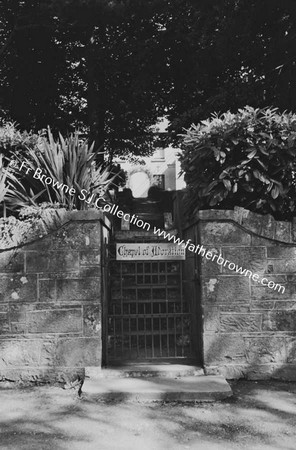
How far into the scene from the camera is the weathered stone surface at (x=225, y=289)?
5.44 m

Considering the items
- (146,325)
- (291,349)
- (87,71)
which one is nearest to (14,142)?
(146,325)

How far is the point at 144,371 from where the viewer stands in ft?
17.1

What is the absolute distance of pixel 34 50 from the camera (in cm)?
1758

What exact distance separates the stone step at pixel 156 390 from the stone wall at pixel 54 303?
0.46 m

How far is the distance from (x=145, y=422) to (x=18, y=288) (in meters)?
2.14

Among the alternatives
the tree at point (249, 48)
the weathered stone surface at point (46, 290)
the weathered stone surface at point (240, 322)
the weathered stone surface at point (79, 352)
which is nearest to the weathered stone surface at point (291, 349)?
the weathered stone surface at point (240, 322)

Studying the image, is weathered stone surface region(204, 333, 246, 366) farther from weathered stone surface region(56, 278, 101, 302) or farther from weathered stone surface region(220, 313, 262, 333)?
weathered stone surface region(56, 278, 101, 302)

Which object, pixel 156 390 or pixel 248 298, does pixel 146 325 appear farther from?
pixel 248 298

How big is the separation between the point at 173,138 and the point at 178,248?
31.5ft

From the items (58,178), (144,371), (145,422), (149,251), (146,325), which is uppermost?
(58,178)

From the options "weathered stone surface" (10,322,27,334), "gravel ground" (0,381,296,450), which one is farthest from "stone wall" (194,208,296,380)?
"weathered stone surface" (10,322,27,334)

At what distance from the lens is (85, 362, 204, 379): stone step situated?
17.1ft

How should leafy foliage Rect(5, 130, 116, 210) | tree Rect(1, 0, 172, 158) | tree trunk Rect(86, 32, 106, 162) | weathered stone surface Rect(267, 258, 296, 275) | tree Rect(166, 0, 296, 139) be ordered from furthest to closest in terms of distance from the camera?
1. tree trunk Rect(86, 32, 106, 162)
2. tree Rect(1, 0, 172, 158)
3. tree Rect(166, 0, 296, 139)
4. leafy foliage Rect(5, 130, 116, 210)
5. weathered stone surface Rect(267, 258, 296, 275)

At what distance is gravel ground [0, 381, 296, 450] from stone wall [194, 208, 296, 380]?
14.5 inches
